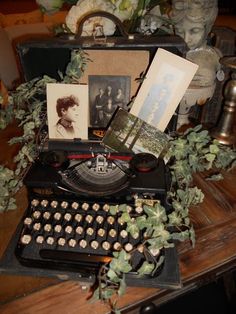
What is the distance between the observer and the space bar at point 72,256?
2.76 feet

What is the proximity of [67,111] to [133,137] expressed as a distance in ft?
0.83

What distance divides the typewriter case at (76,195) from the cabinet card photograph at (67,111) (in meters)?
0.04

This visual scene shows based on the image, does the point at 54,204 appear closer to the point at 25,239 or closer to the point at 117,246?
the point at 25,239

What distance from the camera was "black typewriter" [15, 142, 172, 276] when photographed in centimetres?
88

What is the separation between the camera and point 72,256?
85 cm

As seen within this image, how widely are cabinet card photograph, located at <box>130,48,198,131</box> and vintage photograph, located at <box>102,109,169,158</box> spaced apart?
0.18 ft

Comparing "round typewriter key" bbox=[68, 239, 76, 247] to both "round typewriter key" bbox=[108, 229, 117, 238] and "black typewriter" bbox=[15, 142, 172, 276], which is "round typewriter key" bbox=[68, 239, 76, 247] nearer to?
"black typewriter" bbox=[15, 142, 172, 276]

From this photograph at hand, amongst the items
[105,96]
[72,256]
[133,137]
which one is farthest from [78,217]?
[105,96]

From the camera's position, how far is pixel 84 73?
111 centimetres

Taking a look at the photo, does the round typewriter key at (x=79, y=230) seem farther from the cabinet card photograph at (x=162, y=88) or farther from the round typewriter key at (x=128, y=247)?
the cabinet card photograph at (x=162, y=88)

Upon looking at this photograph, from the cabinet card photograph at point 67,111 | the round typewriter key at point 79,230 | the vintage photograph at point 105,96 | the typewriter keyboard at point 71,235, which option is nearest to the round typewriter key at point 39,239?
the typewriter keyboard at point 71,235

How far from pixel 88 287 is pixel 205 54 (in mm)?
1076

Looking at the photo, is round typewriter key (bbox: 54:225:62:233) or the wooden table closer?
the wooden table

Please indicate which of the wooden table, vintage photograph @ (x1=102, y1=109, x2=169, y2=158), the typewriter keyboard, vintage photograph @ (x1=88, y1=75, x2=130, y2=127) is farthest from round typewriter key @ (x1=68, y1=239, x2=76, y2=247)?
vintage photograph @ (x1=88, y1=75, x2=130, y2=127)
